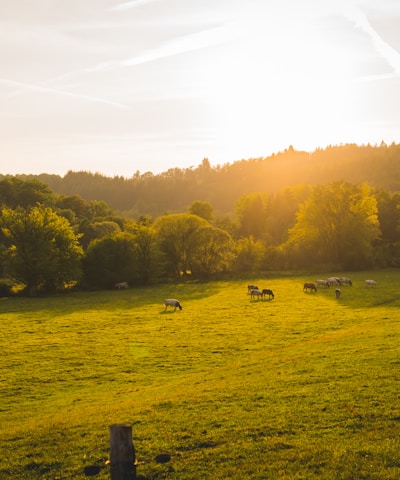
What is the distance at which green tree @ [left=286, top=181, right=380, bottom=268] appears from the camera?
9025 centimetres

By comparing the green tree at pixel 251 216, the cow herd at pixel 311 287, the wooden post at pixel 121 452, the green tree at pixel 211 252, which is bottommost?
the cow herd at pixel 311 287

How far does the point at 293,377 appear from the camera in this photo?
20500mm

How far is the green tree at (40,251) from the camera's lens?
2783 inches

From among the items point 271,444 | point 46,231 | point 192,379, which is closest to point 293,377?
point 192,379

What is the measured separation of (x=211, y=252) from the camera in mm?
86000

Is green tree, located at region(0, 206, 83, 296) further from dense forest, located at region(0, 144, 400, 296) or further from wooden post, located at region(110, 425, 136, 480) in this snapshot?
wooden post, located at region(110, 425, 136, 480)

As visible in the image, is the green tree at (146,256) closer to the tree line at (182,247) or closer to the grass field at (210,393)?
the tree line at (182,247)

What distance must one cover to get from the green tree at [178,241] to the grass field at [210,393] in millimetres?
42137

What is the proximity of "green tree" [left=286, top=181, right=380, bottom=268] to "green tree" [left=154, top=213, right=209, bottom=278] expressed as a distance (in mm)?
22361

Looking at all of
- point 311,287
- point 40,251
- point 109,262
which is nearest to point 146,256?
point 109,262

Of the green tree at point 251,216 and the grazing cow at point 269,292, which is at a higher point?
the green tree at point 251,216

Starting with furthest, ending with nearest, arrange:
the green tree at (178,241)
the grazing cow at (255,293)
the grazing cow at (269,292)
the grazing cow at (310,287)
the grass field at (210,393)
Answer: the green tree at (178,241) < the grazing cow at (310,287) < the grazing cow at (255,293) < the grazing cow at (269,292) < the grass field at (210,393)

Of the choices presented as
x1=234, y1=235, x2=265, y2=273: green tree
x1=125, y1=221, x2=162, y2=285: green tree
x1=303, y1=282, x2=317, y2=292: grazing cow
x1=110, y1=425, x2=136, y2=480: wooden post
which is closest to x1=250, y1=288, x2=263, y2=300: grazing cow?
x1=303, y1=282, x2=317, y2=292: grazing cow

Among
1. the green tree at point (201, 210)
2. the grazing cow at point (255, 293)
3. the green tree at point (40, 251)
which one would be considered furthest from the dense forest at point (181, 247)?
the green tree at point (201, 210)
